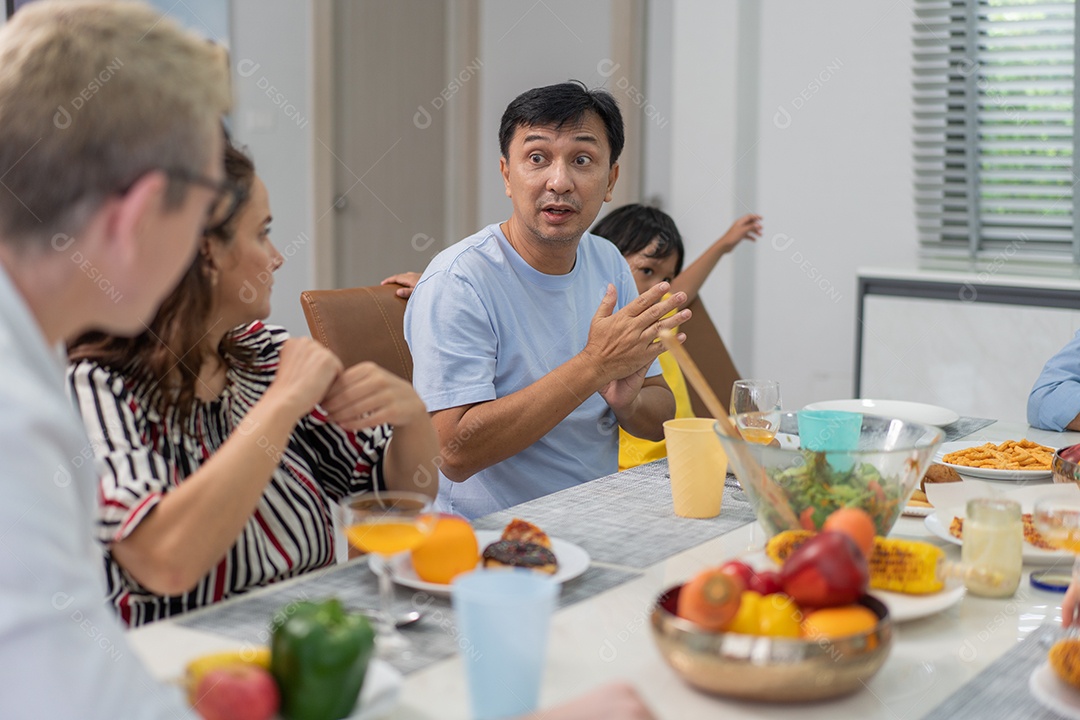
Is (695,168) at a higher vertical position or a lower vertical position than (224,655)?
higher

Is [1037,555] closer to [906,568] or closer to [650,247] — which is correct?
[906,568]

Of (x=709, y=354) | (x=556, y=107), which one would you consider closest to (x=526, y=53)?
(x=709, y=354)

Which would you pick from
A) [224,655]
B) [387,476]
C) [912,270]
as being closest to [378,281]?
[912,270]

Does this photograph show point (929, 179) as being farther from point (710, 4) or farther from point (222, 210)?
point (222, 210)

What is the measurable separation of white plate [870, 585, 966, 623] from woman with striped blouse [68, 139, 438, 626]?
66 cm

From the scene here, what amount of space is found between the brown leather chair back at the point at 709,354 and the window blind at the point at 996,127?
1358mm

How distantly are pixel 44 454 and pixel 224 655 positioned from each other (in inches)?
9.2

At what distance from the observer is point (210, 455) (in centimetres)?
143

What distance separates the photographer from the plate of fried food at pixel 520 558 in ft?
3.98

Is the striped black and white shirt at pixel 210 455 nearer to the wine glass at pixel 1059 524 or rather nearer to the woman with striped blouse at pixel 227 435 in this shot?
the woman with striped blouse at pixel 227 435

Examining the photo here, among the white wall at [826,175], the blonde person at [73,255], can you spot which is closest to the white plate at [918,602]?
the blonde person at [73,255]

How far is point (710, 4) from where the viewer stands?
422 cm

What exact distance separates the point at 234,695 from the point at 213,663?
0.19 feet

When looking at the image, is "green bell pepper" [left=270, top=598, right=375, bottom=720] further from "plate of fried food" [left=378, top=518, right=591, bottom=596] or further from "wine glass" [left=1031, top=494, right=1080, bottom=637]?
"wine glass" [left=1031, top=494, right=1080, bottom=637]
